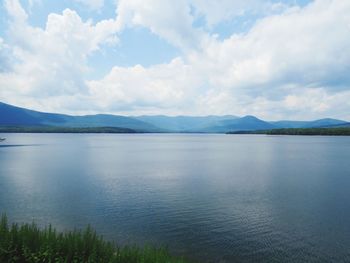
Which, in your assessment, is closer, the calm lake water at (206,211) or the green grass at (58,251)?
the green grass at (58,251)

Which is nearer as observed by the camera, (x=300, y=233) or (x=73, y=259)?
(x=73, y=259)

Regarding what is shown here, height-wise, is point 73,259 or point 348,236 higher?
point 73,259

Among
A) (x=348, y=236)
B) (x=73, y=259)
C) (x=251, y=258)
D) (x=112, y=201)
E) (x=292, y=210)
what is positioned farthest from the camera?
(x=112, y=201)

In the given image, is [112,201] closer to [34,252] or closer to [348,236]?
[34,252]

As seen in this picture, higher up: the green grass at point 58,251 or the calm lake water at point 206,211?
the green grass at point 58,251

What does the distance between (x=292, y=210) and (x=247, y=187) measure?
10.1m

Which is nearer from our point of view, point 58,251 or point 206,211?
point 58,251

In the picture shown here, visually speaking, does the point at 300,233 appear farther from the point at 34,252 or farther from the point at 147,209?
the point at 34,252

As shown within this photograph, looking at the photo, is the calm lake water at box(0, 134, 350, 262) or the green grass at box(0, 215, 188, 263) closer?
the green grass at box(0, 215, 188, 263)

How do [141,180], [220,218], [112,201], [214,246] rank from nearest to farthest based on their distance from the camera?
1. [214,246]
2. [220,218]
3. [112,201]
4. [141,180]

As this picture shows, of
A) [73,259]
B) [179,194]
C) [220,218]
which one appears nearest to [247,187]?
[179,194]

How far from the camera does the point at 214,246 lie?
17500mm

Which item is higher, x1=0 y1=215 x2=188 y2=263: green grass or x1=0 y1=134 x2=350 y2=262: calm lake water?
x1=0 y1=215 x2=188 y2=263: green grass

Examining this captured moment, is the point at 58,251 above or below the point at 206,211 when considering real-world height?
above
